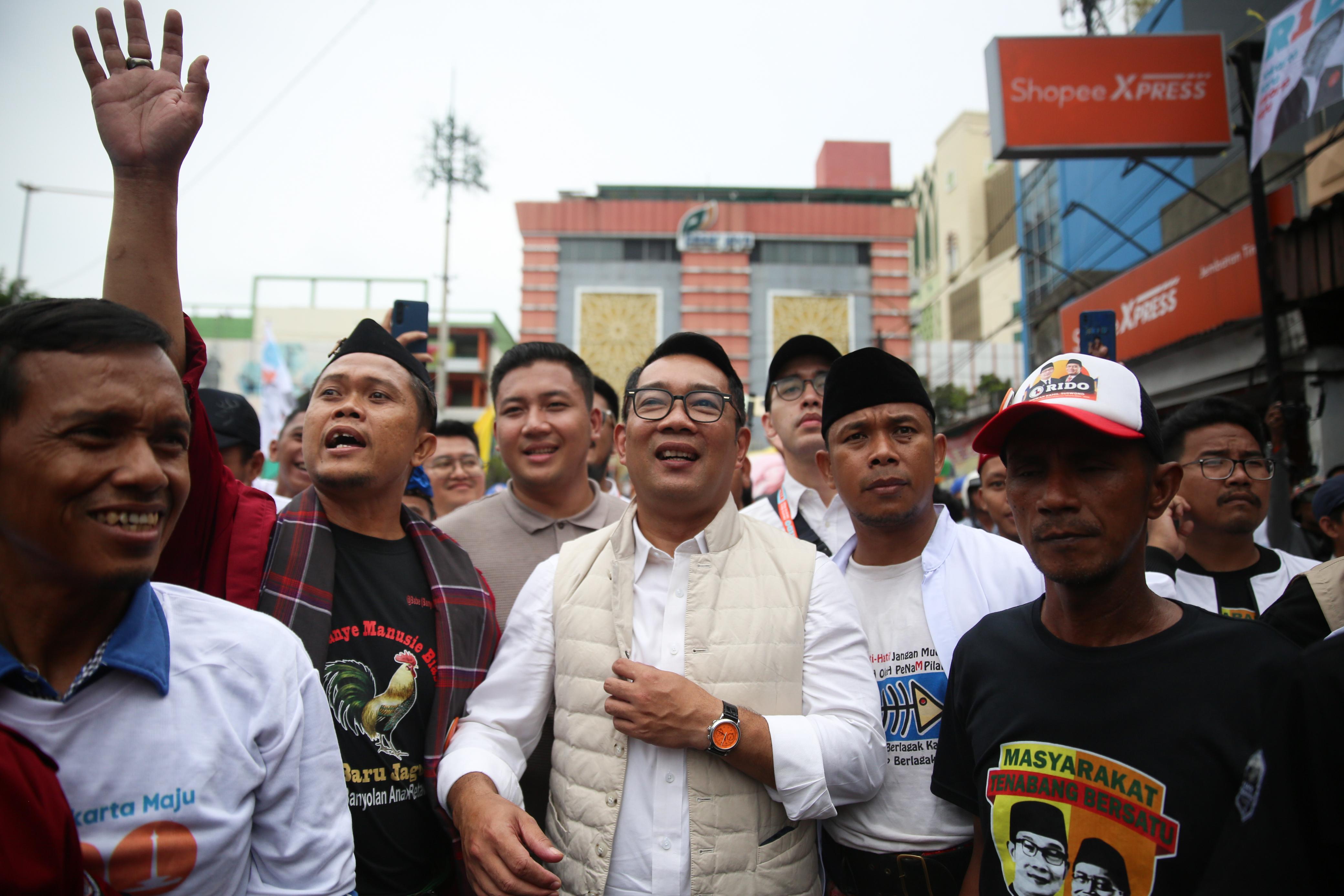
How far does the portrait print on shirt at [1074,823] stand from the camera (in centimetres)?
143

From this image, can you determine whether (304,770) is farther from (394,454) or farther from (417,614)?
(394,454)

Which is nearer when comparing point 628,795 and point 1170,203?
point 628,795

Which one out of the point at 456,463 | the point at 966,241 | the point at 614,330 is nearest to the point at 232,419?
the point at 456,463

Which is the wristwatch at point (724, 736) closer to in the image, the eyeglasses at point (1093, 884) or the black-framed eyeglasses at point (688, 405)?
the eyeglasses at point (1093, 884)

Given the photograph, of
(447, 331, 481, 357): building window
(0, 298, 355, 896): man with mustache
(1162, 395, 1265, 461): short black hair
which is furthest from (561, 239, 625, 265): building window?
(0, 298, 355, 896): man with mustache

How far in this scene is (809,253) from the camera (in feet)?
125

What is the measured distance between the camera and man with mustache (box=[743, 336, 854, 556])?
11.4 feet

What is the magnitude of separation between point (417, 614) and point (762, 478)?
5.93 meters

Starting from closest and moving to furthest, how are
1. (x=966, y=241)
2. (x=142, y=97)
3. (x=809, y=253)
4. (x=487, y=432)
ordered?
(x=142, y=97)
(x=487, y=432)
(x=809, y=253)
(x=966, y=241)

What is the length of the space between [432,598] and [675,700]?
0.90 m

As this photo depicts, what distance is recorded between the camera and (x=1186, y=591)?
293 centimetres

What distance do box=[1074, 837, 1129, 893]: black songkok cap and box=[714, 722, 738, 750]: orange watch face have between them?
2.40 ft

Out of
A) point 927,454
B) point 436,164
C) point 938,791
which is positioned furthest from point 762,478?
point 436,164

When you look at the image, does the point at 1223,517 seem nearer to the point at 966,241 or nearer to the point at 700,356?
the point at 700,356
